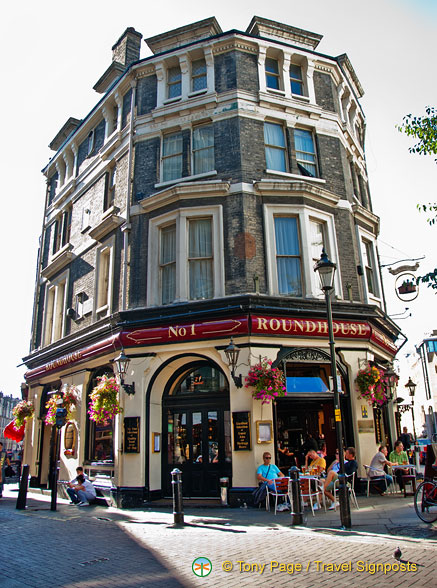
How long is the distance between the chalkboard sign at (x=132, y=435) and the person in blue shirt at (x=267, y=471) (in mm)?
3634

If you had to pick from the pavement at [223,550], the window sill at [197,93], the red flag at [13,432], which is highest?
the window sill at [197,93]

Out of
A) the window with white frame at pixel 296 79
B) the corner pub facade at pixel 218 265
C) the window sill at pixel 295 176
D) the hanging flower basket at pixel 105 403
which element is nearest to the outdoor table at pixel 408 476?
the corner pub facade at pixel 218 265

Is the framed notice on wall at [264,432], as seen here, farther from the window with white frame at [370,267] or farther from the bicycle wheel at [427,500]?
the window with white frame at [370,267]

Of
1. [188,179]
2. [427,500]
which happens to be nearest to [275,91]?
[188,179]

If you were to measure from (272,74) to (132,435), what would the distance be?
12.7 m

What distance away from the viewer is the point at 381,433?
53.6ft

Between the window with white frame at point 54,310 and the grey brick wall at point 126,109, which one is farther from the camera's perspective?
the window with white frame at point 54,310

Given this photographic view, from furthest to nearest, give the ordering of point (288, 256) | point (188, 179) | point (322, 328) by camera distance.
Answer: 1. point (188, 179)
2. point (288, 256)
3. point (322, 328)

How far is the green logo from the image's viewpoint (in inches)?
237

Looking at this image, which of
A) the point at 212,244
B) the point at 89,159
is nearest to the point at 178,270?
the point at 212,244

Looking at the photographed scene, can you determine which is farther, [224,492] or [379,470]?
[379,470]

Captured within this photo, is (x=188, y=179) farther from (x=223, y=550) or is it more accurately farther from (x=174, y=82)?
(x=223, y=550)

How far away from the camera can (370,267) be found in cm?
1719

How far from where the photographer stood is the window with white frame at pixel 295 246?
1438 centimetres
